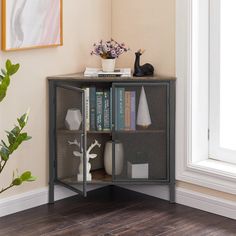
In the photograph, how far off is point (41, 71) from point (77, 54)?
1.03 ft

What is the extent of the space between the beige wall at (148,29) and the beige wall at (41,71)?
0.11 metres

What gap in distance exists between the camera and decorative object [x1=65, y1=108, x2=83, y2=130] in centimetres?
372

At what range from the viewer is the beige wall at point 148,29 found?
3.81 meters

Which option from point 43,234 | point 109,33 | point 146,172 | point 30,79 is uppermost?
point 109,33

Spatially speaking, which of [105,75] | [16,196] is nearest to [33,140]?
[16,196]

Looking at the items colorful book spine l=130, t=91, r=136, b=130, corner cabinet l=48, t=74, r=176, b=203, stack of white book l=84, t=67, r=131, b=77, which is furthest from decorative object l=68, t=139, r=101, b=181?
stack of white book l=84, t=67, r=131, b=77

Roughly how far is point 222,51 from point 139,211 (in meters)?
1.09

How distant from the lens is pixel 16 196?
12.3ft

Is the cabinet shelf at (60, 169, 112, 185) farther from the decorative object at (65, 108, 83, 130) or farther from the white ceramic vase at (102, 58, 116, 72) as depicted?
the white ceramic vase at (102, 58, 116, 72)

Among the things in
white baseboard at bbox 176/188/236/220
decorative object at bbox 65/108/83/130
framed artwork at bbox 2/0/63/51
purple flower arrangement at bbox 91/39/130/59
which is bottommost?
white baseboard at bbox 176/188/236/220

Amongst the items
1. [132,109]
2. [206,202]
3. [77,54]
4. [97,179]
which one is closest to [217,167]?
[206,202]

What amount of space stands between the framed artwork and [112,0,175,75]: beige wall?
0.50 m

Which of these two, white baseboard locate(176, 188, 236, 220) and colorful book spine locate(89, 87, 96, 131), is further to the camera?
colorful book spine locate(89, 87, 96, 131)

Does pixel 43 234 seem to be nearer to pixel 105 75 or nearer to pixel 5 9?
pixel 105 75
